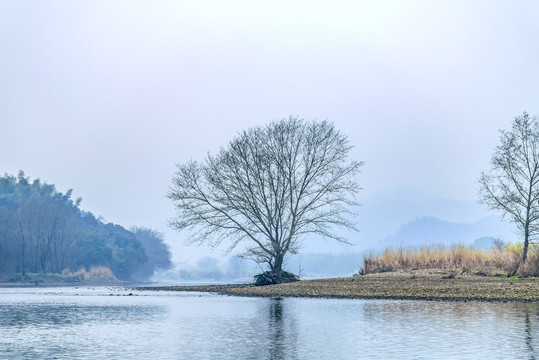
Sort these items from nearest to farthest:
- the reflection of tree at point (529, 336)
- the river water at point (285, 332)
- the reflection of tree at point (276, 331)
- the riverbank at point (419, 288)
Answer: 1. the reflection of tree at point (529, 336)
2. the river water at point (285, 332)
3. the reflection of tree at point (276, 331)
4. the riverbank at point (419, 288)

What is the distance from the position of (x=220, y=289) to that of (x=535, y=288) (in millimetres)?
23651

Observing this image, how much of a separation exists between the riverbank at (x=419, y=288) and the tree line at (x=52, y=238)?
78.2m

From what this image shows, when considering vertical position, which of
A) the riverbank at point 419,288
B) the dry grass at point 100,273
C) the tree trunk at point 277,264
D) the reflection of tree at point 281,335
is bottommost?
the reflection of tree at point 281,335

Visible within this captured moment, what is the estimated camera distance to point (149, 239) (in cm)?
18862

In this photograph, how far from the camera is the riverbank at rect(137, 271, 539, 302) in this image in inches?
1237

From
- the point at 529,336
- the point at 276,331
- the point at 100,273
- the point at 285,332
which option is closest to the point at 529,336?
the point at 529,336

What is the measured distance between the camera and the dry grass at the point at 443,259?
47.2 metres

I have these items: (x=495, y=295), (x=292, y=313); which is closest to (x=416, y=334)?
(x=292, y=313)

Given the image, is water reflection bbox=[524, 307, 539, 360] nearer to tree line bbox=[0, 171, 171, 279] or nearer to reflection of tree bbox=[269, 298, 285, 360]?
reflection of tree bbox=[269, 298, 285, 360]

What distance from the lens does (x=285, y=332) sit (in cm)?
2052

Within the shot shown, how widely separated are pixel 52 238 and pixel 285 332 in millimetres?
122239

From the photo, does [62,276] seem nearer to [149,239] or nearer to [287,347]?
[149,239]

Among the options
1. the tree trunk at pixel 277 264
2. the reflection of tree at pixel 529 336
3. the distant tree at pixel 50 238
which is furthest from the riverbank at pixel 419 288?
the distant tree at pixel 50 238

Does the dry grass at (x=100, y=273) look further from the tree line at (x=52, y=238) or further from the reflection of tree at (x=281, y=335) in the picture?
the reflection of tree at (x=281, y=335)
